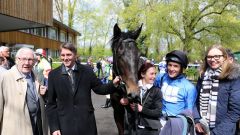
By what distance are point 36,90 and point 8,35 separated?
24.5 meters

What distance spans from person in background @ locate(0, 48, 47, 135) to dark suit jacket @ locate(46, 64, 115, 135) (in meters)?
0.25

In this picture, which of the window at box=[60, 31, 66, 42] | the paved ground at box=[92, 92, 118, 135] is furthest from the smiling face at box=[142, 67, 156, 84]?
the window at box=[60, 31, 66, 42]

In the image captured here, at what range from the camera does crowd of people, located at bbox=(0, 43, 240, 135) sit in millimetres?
3596

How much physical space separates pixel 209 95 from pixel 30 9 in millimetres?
14076

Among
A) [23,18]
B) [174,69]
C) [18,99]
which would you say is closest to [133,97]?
[174,69]

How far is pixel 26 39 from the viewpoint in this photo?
32312mm

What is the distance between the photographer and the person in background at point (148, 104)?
4.00 metres

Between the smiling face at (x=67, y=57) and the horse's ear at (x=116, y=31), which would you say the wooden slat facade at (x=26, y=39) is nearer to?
the horse's ear at (x=116, y=31)

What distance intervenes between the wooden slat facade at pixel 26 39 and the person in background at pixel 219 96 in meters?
24.0

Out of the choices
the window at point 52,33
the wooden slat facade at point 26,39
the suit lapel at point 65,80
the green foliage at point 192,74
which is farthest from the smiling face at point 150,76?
the window at point 52,33

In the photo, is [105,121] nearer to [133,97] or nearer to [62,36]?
[133,97]

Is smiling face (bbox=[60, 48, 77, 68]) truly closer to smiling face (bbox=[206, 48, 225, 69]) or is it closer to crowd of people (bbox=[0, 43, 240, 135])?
crowd of people (bbox=[0, 43, 240, 135])

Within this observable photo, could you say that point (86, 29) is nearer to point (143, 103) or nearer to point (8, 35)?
point (8, 35)

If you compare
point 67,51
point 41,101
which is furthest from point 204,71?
point 41,101
